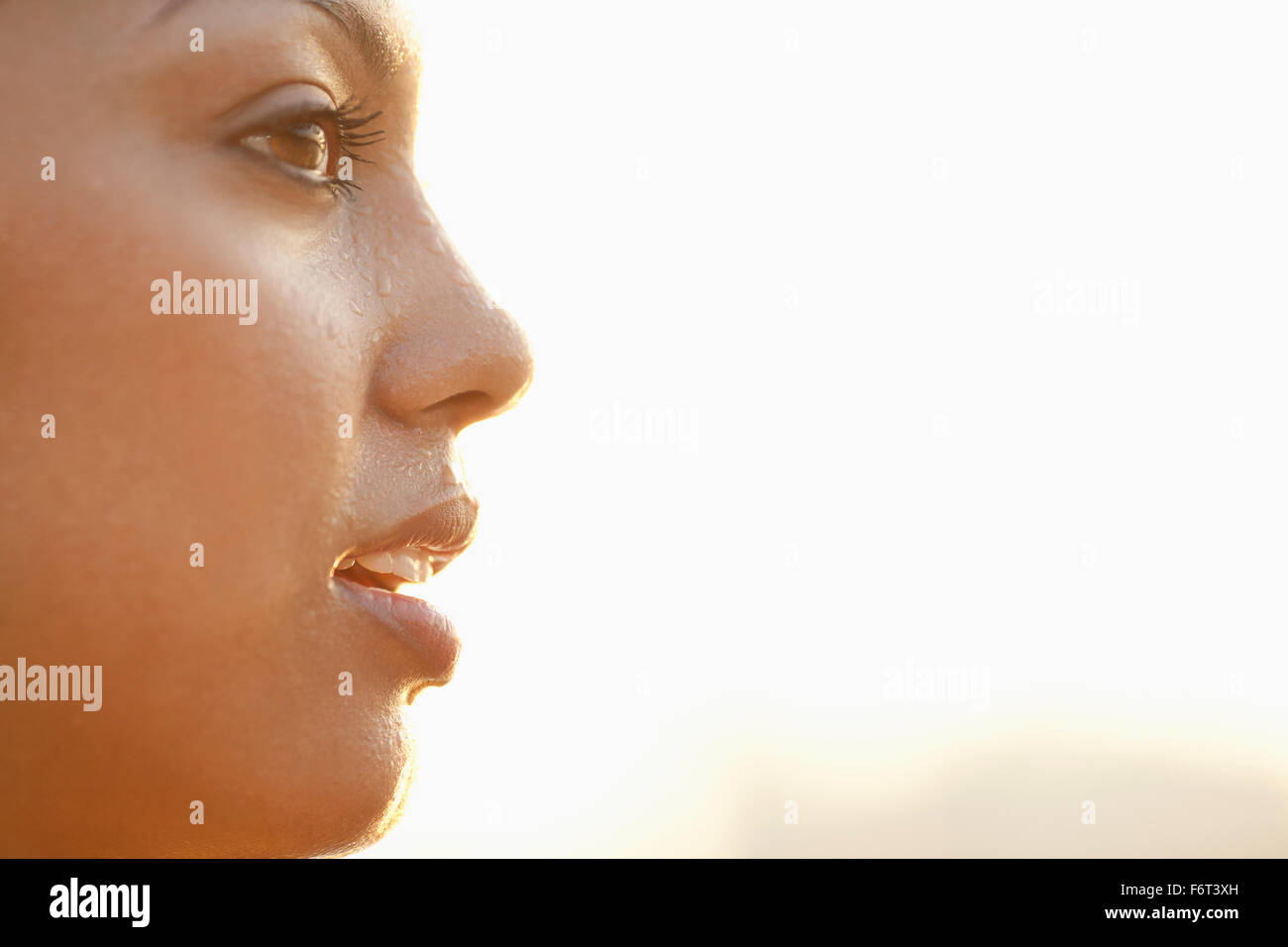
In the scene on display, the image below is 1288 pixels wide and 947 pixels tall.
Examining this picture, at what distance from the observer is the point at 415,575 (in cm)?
155

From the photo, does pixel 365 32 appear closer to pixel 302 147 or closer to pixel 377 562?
pixel 302 147

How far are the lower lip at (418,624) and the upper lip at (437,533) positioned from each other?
0.16 ft

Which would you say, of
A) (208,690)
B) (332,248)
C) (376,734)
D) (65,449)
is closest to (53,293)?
(65,449)

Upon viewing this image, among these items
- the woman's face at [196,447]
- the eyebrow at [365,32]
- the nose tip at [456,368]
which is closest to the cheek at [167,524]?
the woman's face at [196,447]

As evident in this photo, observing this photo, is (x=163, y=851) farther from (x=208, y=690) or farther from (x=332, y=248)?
(x=332, y=248)

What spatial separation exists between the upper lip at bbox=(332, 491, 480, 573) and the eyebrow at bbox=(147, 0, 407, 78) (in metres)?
0.53

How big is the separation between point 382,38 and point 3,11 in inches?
16.2

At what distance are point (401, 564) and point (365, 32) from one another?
0.63 metres

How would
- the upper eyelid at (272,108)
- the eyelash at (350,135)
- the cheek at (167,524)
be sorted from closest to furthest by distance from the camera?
the cheek at (167,524), the upper eyelid at (272,108), the eyelash at (350,135)

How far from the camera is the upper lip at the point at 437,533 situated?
1.47 metres

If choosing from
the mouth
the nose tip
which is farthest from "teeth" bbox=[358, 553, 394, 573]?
the nose tip

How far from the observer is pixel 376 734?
4.77 ft

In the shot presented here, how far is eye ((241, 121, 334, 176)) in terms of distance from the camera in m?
1.45

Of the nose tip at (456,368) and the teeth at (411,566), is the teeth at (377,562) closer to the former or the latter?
the teeth at (411,566)
